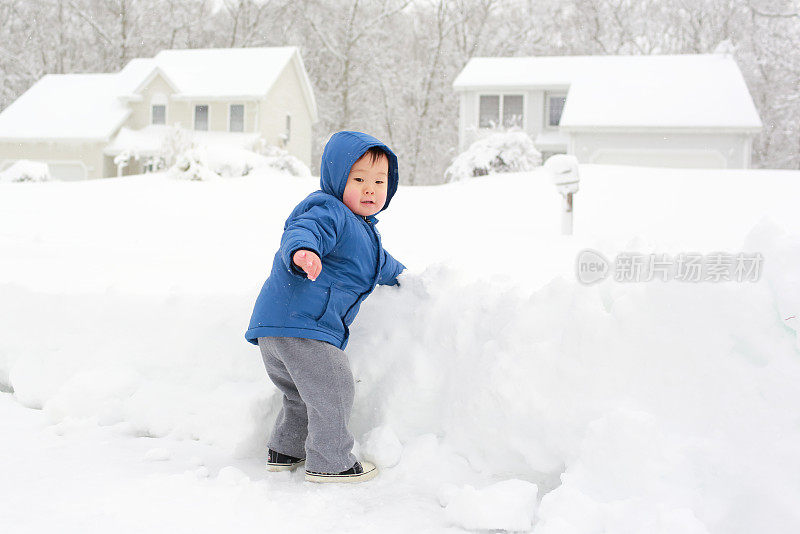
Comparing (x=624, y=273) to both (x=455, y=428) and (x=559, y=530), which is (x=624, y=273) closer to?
(x=455, y=428)

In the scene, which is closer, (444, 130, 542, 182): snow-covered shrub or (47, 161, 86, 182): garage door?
(444, 130, 542, 182): snow-covered shrub

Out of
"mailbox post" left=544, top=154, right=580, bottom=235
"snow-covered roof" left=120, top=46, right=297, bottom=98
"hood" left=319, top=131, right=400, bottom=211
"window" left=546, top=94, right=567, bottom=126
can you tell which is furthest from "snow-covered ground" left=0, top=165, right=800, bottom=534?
"snow-covered roof" left=120, top=46, right=297, bottom=98

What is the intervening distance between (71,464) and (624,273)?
2.17 metres

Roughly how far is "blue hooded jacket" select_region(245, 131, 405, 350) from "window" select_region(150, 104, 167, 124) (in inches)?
910

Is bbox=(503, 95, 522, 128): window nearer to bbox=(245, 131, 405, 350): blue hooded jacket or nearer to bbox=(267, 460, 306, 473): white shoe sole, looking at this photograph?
bbox=(245, 131, 405, 350): blue hooded jacket

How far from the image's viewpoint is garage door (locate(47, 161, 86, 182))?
23.8 meters

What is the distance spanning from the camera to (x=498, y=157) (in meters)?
12.8

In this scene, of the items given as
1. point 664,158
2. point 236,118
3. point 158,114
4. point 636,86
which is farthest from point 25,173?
point 636,86

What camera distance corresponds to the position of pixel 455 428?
8.17 feet

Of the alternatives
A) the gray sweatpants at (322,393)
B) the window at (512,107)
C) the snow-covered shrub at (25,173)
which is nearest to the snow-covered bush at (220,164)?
the snow-covered shrub at (25,173)

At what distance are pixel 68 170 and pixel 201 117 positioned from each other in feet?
17.2

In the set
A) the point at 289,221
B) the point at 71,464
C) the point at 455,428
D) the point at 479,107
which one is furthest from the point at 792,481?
the point at 479,107

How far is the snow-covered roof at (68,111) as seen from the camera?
2352cm

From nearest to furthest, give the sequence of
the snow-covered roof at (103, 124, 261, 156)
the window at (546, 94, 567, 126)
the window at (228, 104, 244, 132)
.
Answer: the window at (546, 94, 567, 126), the snow-covered roof at (103, 124, 261, 156), the window at (228, 104, 244, 132)
